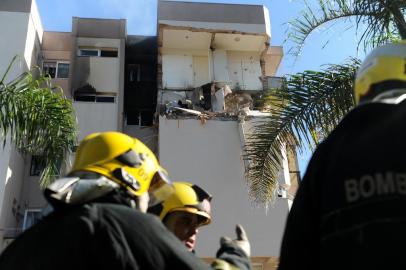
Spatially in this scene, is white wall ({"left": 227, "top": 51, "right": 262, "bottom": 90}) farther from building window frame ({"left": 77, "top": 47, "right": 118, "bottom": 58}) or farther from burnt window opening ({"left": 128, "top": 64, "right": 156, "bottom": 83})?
building window frame ({"left": 77, "top": 47, "right": 118, "bottom": 58})

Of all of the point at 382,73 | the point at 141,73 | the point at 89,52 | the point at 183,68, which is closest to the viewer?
the point at 382,73

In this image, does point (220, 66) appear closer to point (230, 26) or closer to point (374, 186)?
Result: point (230, 26)

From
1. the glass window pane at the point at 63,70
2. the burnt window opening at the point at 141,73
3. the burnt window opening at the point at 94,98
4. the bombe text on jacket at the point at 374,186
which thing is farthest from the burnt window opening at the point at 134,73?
the bombe text on jacket at the point at 374,186

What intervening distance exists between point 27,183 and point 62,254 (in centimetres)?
1729

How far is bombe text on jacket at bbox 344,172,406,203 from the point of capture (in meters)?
1.46

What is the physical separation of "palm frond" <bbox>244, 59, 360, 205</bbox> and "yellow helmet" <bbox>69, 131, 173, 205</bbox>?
408 centimetres

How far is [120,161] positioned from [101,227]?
41 centimetres

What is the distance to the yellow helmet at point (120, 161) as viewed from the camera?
227 cm

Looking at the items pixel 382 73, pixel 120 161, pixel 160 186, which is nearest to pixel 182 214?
pixel 160 186

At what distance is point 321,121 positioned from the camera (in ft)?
21.2

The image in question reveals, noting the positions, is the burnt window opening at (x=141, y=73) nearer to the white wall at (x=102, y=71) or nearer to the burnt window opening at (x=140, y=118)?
the white wall at (x=102, y=71)

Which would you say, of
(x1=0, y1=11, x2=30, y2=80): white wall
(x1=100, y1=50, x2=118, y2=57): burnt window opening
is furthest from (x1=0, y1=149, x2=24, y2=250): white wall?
(x1=100, y1=50, x2=118, y2=57): burnt window opening

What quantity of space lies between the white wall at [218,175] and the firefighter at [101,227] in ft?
42.3

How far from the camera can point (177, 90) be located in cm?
1989
